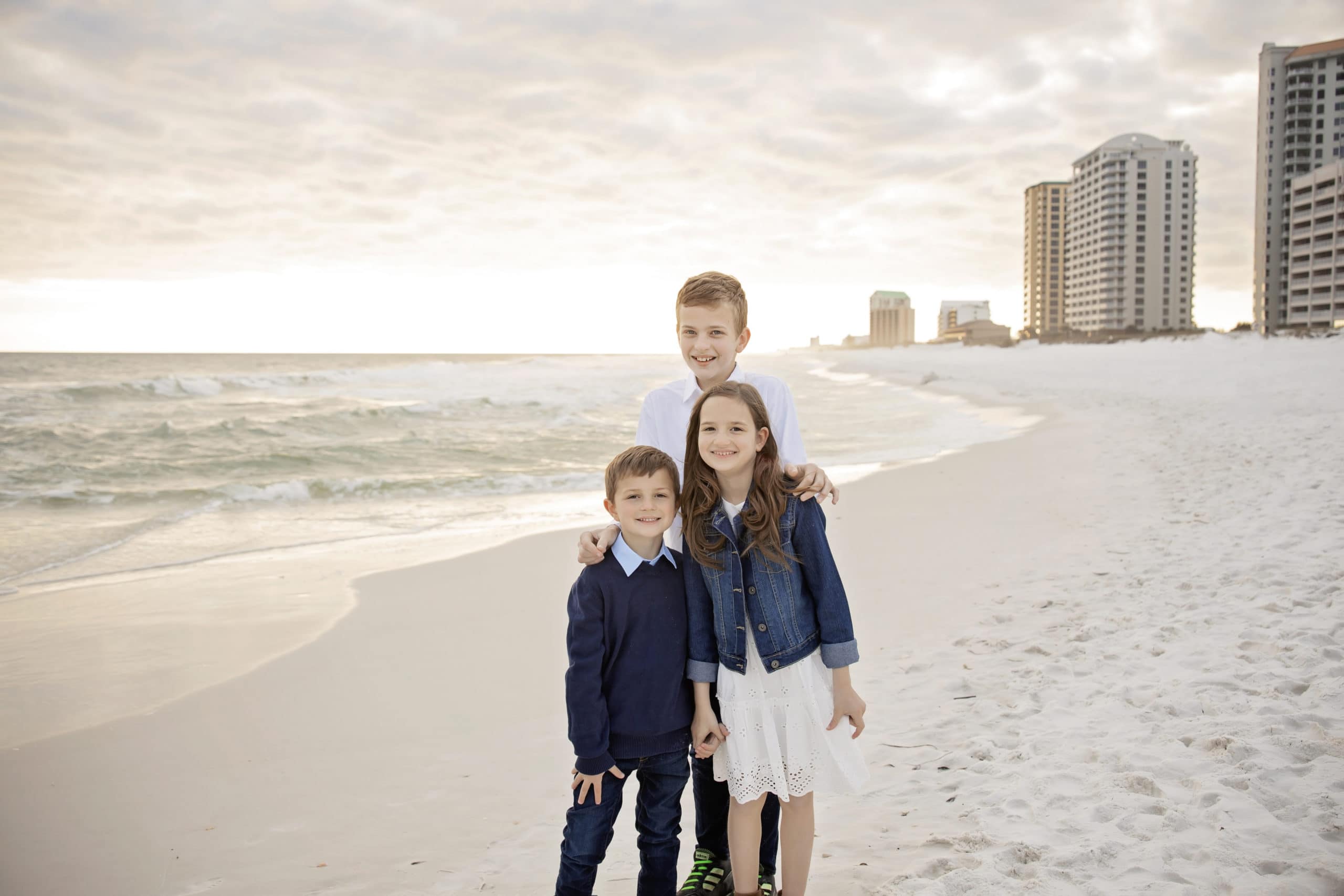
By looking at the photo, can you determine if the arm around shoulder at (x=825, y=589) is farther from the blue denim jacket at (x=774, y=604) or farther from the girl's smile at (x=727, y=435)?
the girl's smile at (x=727, y=435)

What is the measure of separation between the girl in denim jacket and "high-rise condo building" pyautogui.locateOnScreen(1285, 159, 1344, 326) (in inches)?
2596

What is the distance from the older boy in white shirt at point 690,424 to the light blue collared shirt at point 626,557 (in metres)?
0.03

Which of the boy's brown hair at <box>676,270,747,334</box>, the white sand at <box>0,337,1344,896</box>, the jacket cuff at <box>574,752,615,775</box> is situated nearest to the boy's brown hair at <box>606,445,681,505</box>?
the boy's brown hair at <box>676,270,747,334</box>

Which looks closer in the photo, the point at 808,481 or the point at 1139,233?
the point at 808,481

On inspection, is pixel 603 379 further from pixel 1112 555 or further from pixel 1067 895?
pixel 1067 895

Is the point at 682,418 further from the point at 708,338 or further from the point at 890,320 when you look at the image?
the point at 890,320

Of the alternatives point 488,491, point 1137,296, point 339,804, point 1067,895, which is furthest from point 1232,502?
point 1137,296

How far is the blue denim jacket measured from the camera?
206cm

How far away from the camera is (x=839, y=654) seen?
6.80 ft

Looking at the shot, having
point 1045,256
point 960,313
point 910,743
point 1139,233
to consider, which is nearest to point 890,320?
point 960,313

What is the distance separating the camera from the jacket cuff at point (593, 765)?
2004 millimetres

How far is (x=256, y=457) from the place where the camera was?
13172 mm

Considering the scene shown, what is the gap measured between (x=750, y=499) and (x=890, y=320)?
500 feet

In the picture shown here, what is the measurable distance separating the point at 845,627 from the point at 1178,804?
147cm
